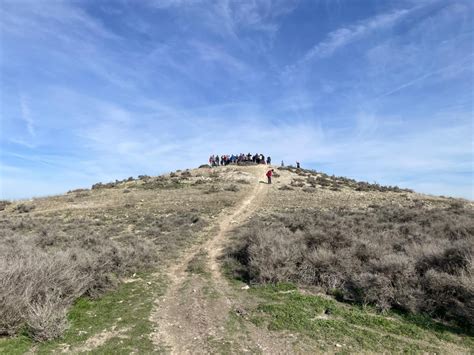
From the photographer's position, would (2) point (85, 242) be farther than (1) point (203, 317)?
Yes

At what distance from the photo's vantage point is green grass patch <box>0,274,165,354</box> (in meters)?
7.37

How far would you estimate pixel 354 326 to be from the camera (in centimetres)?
841

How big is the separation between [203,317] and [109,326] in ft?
7.03

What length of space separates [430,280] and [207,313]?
5.65 m

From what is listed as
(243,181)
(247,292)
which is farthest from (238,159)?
(247,292)

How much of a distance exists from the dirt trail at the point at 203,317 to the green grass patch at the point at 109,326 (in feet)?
1.17

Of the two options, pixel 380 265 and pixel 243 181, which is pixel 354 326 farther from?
pixel 243 181

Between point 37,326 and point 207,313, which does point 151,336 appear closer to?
point 207,313

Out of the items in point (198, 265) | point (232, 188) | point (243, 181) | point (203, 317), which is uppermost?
point (243, 181)

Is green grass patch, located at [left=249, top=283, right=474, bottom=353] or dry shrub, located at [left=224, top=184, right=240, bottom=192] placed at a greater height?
dry shrub, located at [left=224, top=184, right=240, bottom=192]

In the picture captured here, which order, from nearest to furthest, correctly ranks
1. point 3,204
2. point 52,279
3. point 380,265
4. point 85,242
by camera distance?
point 52,279 < point 380,265 < point 85,242 < point 3,204

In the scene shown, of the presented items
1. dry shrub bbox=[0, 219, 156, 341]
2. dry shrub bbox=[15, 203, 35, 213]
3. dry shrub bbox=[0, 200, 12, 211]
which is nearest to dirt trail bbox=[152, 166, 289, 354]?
dry shrub bbox=[0, 219, 156, 341]

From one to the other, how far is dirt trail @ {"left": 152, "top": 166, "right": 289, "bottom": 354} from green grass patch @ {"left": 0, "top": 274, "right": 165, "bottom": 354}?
1.17 feet

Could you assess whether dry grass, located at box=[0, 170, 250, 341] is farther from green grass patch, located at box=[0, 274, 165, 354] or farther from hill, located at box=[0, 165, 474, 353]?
green grass patch, located at box=[0, 274, 165, 354]
